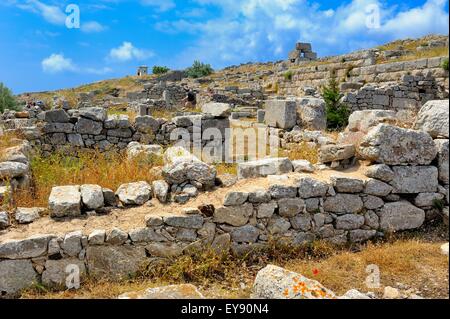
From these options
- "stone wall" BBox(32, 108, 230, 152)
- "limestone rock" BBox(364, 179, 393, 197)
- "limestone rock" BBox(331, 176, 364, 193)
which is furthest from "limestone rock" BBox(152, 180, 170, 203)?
"stone wall" BBox(32, 108, 230, 152)

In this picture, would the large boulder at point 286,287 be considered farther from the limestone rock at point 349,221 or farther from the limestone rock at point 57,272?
the limestone rock at point 57,272

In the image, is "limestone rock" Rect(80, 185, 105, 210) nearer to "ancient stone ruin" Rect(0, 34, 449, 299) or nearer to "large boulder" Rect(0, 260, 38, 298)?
"ancient stone ruin" Rect(0, 34, 449, 299)

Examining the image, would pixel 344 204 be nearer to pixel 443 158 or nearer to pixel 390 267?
pixel 390 267

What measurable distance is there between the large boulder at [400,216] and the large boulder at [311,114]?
5527mm

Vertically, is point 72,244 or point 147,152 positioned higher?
point 147,152

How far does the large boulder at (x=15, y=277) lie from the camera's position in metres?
4.02

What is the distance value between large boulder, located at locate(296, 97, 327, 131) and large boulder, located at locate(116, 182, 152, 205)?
21.5 feet

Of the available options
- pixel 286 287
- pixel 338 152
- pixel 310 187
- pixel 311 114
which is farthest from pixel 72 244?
pixel 311 114

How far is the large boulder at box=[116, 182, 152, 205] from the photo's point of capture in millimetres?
4797

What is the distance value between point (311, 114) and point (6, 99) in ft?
Answer: 54.8

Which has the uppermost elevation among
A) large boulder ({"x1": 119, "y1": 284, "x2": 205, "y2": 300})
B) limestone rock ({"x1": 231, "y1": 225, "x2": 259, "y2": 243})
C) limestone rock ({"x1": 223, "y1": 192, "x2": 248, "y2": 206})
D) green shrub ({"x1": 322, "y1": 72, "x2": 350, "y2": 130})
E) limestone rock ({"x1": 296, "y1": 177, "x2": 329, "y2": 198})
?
green shrub ({"x1": 322, "y1": 72, "x2": 350, "y2": 130})

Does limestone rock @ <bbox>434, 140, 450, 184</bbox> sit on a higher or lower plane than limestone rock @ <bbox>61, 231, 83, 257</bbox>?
higher

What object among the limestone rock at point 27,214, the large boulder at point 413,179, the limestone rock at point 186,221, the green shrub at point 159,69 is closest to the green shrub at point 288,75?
the large boulder at point 413,179

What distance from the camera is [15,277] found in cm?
405
